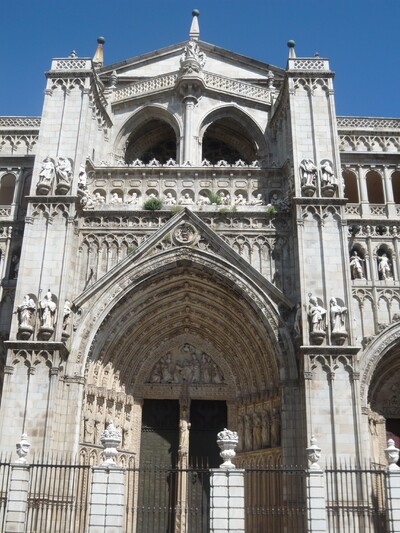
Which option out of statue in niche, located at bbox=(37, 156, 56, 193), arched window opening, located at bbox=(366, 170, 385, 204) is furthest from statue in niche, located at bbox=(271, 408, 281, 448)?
statue in niche, located at bbox=(37, 156, 56, 193)

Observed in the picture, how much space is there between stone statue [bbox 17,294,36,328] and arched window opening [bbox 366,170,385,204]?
12799 mm

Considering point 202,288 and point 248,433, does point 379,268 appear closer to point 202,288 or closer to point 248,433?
point 202,288

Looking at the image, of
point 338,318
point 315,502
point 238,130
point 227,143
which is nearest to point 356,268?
point 338,318

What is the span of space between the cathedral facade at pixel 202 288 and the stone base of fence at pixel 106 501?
15.3ft

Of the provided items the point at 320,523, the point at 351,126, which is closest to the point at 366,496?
the point at 320,523

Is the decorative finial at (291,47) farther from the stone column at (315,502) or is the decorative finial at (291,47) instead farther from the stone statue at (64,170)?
the stone column at (315,502)

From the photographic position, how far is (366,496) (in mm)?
15844

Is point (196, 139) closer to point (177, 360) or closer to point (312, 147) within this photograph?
point (312, 147)

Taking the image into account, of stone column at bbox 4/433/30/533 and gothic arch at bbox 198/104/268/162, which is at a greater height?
gothic arch at bbox 198/104/268/162

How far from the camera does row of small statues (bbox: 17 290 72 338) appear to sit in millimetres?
17766

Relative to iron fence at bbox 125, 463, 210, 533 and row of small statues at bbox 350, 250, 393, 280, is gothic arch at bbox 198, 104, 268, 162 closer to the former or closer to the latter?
row of small statues at bbox 350, 250, 393, 280

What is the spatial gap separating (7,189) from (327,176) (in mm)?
12076

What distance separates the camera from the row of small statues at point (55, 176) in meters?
19.8

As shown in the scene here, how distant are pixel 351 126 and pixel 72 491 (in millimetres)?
16626
